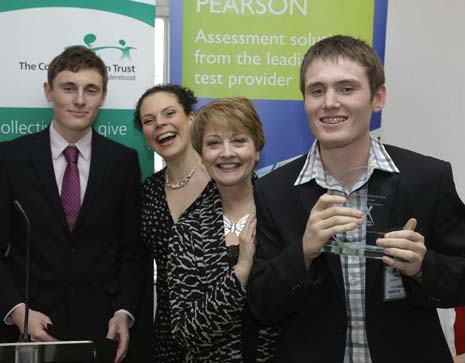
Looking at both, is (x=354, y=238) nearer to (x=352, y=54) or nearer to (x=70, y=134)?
(x=352, y=54)

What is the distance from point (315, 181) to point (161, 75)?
2088mm

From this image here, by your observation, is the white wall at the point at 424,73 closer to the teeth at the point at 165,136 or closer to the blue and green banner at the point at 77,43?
the blue and green banner at the point at 77,43

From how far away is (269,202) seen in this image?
1.66m

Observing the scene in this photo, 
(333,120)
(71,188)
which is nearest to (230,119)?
(333,120)

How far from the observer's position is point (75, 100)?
8.27ft

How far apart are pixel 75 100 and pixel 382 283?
1.61 metres

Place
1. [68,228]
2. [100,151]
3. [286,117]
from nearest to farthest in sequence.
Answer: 1. [68,228]
2. [100,151]
3. [286,117]

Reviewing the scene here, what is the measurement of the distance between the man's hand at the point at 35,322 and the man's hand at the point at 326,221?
A: 1306mm

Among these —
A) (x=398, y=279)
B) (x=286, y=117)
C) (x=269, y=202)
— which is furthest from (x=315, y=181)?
(x=286, y=117)

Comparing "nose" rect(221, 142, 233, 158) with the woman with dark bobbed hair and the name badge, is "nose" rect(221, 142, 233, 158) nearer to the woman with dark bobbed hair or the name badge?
the woman with dark bobbed hair

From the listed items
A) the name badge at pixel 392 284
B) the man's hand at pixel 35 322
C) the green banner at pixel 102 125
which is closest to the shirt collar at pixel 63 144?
the green banner at pixel 102 125

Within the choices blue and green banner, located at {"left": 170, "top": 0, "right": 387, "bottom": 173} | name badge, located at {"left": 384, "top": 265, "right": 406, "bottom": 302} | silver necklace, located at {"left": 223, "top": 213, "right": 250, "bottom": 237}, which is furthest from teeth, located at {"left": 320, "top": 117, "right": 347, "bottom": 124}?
blue and green banner, located at {"left": 170, "top": 0, "right": 387, "bottom": 173}

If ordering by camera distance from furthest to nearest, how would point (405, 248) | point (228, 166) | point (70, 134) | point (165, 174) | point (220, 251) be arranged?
1. point (165, 174)
2. point (70, 134)
3. point (228, 166)
4. point (220, 251)
5. point (405, 248)

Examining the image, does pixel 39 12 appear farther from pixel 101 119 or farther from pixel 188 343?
pixel 188 343
